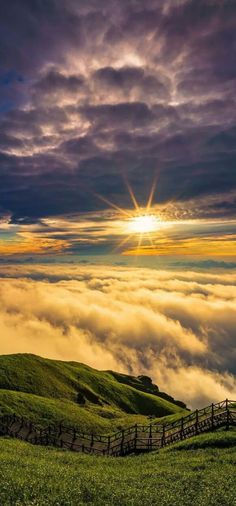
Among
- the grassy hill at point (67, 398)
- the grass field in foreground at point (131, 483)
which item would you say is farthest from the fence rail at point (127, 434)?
the grass field in foreground at point (131, 483)

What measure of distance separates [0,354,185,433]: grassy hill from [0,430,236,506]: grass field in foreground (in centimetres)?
4641

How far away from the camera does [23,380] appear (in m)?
106

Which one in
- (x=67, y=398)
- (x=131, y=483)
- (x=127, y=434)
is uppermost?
(x=67, y=398)

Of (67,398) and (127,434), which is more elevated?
(67,398)

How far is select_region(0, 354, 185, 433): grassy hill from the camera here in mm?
81062

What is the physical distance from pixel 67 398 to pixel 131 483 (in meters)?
84.3

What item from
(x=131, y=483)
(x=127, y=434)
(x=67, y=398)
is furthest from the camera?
(x=67, y=398)

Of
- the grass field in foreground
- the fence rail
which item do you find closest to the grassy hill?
the fence rail

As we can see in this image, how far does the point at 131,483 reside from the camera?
26672 millimetres

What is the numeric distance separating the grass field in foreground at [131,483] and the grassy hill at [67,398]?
152ft

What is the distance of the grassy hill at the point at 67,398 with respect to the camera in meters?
81.1

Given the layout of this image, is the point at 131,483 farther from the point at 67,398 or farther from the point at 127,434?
the point at 67,398

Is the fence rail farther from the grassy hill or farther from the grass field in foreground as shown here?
the grass field in foreground

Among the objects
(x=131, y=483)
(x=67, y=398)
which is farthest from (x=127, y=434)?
(x=67, y=398)
